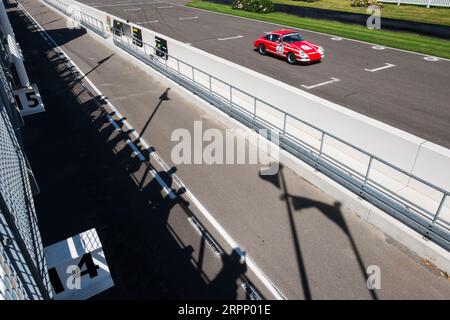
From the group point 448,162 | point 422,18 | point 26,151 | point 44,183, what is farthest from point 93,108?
point 422,18

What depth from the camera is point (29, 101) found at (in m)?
13.8

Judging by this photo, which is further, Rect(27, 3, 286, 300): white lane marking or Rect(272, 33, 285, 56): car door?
Rect(272, 33, 285, 56): car door

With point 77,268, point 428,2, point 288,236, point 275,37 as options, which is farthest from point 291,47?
point 428,2

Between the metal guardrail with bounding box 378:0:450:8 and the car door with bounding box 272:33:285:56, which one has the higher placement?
the metal guardrail with bounding box 378:0:450:8

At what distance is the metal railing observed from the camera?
27.0m

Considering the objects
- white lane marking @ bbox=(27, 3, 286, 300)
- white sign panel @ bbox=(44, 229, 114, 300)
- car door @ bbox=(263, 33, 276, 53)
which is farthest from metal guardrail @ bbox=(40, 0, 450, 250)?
car door @ bbox=(263, 33, 276, 53)

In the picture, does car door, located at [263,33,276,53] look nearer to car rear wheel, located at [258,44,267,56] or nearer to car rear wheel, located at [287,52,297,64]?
car rear wheel, located at [258,44,267,56]

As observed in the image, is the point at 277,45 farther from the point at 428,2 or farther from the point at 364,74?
the point at 428,2

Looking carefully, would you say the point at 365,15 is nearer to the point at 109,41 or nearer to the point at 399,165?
the point at 109,41

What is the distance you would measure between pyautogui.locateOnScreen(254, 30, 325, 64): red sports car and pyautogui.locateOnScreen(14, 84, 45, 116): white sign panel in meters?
13.7

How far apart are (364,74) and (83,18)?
28119mm

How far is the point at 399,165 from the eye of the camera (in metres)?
8.36

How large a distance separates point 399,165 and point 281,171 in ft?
10.7

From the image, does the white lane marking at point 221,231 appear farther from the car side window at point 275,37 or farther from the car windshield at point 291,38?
the car windshield at point 291,38
